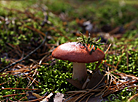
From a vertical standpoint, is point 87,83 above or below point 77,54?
below

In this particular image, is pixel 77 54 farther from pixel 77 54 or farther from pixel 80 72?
pixel 80 72

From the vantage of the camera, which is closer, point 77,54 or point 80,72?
point 77,54

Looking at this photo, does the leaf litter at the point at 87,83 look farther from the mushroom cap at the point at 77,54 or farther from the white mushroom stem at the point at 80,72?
the mushroom cap at the point at 77,54

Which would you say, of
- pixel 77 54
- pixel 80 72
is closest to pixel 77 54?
pixel 77 54

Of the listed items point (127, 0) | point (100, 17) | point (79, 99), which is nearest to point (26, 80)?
point (79, 99)

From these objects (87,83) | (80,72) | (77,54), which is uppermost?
(77,54)

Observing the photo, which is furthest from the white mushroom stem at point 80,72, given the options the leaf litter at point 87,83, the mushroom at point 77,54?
the mushroom at point 77,54

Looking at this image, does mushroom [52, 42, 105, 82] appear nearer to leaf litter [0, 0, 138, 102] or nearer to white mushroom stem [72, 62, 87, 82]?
white mushroom stem [72, 62, 87, 82]

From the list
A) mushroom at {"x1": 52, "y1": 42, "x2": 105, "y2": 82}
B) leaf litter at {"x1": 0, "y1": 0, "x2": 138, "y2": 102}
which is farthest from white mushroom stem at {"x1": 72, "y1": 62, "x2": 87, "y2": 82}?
mushroom at {"x1": 52, "y1": 42, "x2": 105, "y2": 82}
